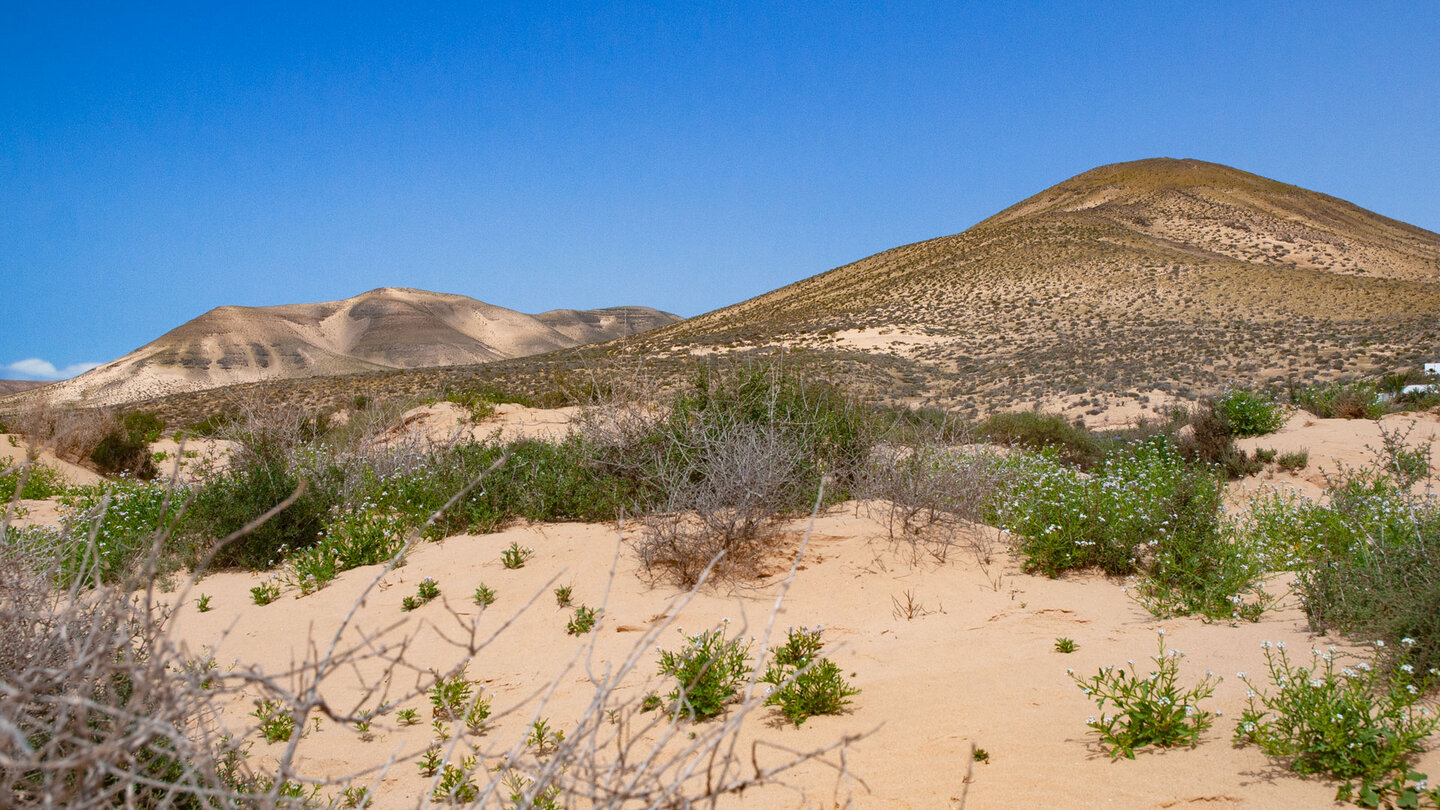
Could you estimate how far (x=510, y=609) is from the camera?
6008 mm

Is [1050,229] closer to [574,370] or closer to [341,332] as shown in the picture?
[574,370]

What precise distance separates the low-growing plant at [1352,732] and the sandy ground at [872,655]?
97 mm

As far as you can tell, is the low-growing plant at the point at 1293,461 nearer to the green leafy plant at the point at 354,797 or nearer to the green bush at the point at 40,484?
the green leafy plant at the point at 354,797

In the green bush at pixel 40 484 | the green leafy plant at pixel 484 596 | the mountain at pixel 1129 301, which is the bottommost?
the green leafy plant at pixel 484 596

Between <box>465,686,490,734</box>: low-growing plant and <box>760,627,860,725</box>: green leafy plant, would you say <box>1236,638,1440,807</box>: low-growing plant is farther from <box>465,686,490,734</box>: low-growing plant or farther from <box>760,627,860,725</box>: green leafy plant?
<box>465,686,490,734</box>: low-growing plant

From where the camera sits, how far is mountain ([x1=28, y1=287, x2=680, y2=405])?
79.4 m

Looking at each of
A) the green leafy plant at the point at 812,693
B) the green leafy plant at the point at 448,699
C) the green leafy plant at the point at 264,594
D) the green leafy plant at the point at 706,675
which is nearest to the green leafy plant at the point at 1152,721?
the green leafy plant at the point at 812,693

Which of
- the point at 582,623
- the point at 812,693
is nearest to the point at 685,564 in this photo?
the point at 582,623

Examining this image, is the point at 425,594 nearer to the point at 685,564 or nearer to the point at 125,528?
the point at 685,564

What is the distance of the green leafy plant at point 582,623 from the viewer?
18.2ft

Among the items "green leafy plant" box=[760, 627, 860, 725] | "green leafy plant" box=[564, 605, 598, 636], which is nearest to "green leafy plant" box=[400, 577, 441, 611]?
"green leafy plant" box=[564, 605, 598, 636]

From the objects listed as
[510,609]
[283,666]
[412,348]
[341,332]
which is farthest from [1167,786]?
[341,332]

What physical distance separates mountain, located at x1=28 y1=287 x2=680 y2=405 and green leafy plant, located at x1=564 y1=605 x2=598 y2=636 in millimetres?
61015

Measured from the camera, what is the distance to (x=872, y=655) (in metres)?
5.02
